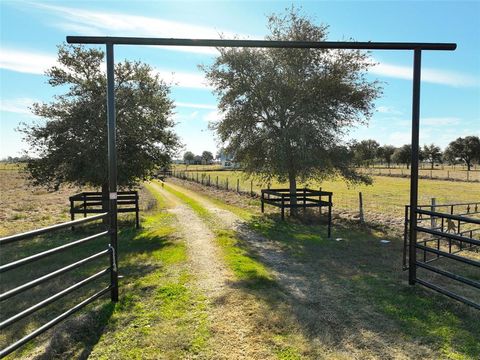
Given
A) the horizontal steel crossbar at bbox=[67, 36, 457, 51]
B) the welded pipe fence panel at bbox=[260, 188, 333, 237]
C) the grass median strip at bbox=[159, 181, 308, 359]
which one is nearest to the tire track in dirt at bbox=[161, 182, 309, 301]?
the grass median strip at bbox=[159, 181, 308, 359]

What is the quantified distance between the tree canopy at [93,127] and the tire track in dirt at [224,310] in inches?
232

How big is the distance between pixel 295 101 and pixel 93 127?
9540 millimetres

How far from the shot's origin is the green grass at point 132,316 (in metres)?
4.41

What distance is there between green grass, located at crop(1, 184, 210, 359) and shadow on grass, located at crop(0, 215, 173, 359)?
0.01 meters

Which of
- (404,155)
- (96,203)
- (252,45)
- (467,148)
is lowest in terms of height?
(96,203)

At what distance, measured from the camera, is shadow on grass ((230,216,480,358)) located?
4.64 metres

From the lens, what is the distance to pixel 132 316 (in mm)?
5355

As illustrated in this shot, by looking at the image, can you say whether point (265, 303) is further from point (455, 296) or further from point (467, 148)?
point (467, 148)

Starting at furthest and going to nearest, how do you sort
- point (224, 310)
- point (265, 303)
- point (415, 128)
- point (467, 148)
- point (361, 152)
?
point (467, 148) < point (361, 152) < point (415, 128) < point (265, 303) < point (224, 310)

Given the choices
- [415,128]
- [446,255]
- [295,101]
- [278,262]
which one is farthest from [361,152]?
[446,255]

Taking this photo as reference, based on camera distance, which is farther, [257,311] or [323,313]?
[323,313]

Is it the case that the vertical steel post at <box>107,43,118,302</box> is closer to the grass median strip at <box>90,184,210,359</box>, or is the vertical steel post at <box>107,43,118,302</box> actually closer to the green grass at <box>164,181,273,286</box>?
the grass median strip at <box>90,184,210,359</box>

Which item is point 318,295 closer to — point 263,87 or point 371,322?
point 371,322

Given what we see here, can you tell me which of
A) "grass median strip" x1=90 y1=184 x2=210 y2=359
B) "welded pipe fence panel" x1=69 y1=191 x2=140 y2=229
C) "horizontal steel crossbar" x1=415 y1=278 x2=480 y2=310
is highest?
"welded pipe fence panel" x1=69 y1=191 x2=140 y2=229
